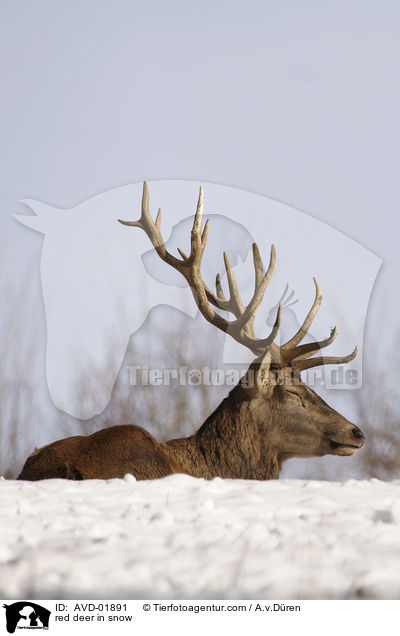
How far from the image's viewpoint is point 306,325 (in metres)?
7.63

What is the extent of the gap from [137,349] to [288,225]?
2.60 meters

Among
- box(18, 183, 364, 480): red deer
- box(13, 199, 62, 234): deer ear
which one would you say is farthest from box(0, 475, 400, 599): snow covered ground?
box(13, 199, 62, 234): deer ear

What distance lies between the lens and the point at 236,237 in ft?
37.3

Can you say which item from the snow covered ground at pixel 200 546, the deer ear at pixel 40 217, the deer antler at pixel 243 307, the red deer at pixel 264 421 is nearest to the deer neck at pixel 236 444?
the red deer at pixel 264 421

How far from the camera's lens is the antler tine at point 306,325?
24.7 ft

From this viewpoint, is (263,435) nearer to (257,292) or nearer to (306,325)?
(306,325)

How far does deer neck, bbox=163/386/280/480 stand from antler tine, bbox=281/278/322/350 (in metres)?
0.63

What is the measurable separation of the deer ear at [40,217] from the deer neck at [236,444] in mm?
2414

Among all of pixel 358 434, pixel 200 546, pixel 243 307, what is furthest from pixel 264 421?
pixel 200 546

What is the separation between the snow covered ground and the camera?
2.58 m

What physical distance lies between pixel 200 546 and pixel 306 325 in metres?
4.93

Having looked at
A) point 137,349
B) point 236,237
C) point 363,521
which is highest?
point 236,237
